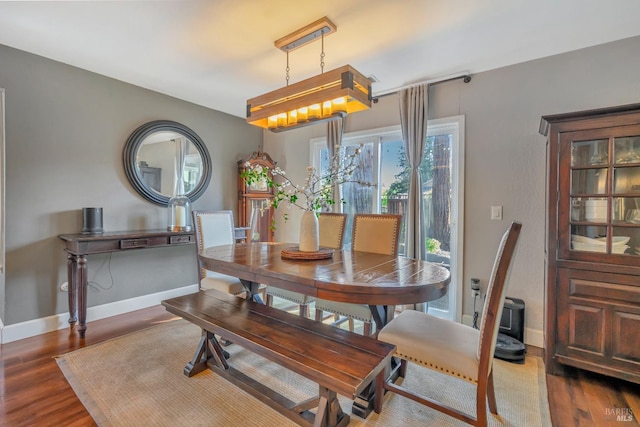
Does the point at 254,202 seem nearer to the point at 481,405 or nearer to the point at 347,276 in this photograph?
the point at 347,276

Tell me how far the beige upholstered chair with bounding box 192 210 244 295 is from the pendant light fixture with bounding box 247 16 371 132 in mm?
1155

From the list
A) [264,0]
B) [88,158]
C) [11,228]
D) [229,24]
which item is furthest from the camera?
[88,158]

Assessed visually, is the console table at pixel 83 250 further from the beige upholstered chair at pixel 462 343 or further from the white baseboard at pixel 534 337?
the white baseboard at pixel 534 337

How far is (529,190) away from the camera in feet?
8.64

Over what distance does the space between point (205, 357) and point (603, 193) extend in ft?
10.0

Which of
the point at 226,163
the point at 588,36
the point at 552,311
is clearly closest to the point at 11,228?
the point at 226,163

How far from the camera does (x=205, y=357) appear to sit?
6.91 feet

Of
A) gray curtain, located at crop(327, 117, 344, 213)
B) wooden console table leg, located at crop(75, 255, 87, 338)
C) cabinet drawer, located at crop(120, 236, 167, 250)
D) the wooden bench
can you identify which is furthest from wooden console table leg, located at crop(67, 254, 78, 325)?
gray curtain, located at crop(327, 117, 344, 213)

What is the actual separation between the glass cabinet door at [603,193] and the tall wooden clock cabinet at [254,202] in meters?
3.32

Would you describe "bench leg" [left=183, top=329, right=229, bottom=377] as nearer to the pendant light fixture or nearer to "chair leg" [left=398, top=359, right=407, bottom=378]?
"chair leg" [left=398, top=359, right=407, bottom=378]

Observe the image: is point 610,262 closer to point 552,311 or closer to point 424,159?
point 552,311

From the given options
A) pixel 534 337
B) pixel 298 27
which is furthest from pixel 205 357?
pixel 534 337

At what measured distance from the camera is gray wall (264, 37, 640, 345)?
2354mm

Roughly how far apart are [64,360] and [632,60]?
16.2 feet
